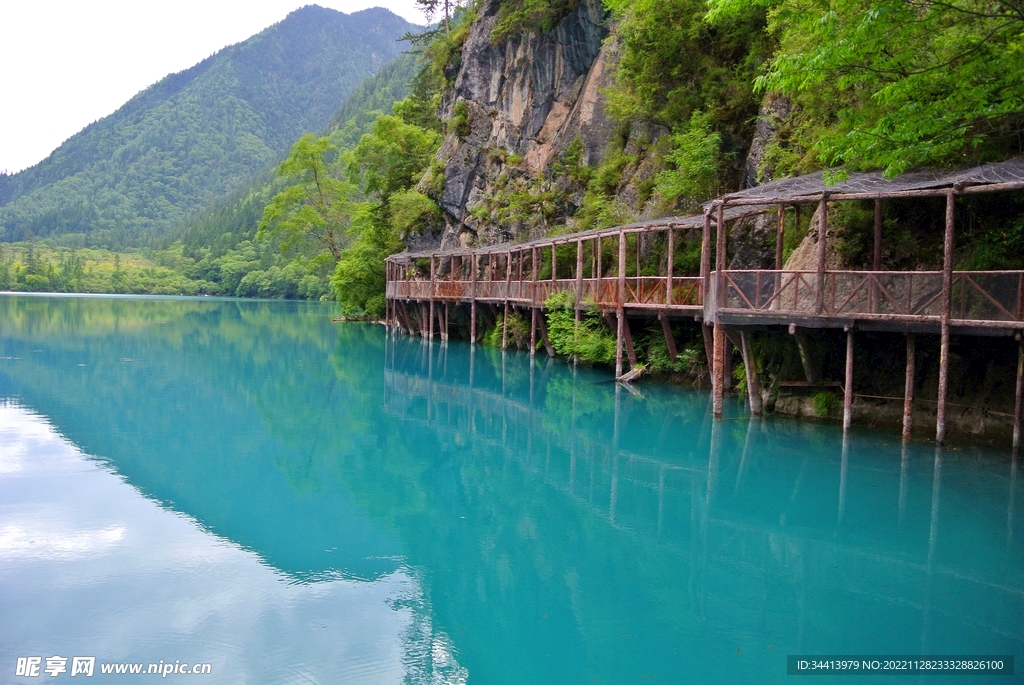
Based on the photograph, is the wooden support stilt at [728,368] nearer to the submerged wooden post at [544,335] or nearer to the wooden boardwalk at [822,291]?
the wooden boardwalk at [822,291]

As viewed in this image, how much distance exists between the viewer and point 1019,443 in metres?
15.0

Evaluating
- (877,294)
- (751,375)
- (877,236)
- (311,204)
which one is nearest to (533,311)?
(751,375)

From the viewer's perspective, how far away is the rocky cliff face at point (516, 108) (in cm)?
4041

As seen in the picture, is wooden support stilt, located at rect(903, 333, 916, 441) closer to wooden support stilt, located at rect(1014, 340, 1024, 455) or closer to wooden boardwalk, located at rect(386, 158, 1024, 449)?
wooden boardwalk, located at rect(386, 158, 1024, 449)

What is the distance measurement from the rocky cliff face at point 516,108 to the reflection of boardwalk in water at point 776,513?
2246cm

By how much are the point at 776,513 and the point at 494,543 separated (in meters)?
4.51

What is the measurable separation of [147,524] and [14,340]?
110 feet

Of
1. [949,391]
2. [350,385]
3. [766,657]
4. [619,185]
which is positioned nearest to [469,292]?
[619,185]

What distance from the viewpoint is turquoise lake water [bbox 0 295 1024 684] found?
8.12m

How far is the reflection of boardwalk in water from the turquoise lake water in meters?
0.06

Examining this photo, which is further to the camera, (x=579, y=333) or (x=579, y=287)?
(x=579, y=287)

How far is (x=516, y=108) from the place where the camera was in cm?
4544

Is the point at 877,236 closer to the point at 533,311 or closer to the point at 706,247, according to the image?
the point at 706,247

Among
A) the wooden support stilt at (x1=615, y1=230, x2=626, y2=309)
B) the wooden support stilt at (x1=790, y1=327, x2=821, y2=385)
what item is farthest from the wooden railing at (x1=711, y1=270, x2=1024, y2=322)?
the wooden support stilt at (x1=615, y1=230, x2=626, y2=309)
